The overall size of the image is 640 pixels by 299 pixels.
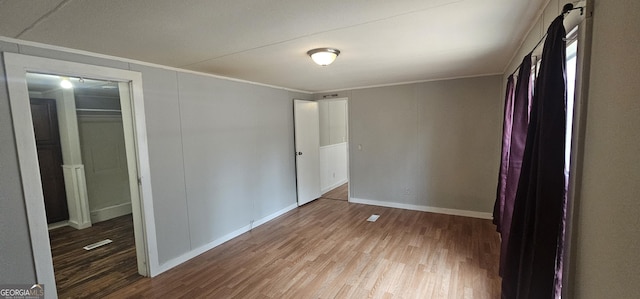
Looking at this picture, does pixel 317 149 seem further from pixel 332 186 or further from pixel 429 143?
pixel 429 143

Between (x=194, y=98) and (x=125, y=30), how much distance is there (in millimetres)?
1369

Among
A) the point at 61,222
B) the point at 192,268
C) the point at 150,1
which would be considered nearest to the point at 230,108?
the point at 192,268

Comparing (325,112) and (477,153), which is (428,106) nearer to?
(477,153)

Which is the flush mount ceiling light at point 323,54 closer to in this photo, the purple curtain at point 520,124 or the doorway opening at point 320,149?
the purple curtain at point 520,124

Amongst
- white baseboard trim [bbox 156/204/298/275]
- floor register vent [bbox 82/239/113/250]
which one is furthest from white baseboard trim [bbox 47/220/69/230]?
white baseboard trim [bbox 156/204/298/275]

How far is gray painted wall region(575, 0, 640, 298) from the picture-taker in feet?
2.55

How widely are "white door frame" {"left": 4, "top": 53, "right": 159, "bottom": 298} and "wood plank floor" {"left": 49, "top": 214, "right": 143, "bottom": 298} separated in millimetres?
543

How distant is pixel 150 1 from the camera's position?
4.42 feet

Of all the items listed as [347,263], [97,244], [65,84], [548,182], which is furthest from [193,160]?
[548,182]

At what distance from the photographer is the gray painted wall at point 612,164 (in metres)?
0.78

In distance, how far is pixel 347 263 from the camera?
2.88 meters

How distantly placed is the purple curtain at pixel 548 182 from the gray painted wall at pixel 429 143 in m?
2.87

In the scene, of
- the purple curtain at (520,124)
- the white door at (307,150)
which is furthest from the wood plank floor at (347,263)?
the white door at (307,150)

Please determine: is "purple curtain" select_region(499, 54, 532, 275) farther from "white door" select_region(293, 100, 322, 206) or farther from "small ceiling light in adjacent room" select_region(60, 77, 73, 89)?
"small ceiling light in adjacent room" select_region(60, 77, 73, 89)
